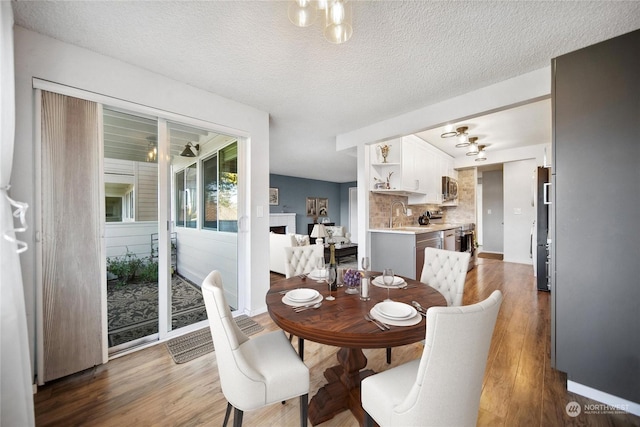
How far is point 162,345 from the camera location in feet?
7.31

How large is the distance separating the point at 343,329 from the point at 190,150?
265 cm

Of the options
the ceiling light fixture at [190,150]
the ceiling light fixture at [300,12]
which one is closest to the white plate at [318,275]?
the ceiling light fixture at [300,12]

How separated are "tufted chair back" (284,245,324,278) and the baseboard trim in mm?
2058

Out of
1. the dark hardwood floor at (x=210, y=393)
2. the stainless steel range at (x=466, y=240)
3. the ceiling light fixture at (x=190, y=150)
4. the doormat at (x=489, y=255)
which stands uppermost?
the ceiling light fixture at (x=190, y=150)

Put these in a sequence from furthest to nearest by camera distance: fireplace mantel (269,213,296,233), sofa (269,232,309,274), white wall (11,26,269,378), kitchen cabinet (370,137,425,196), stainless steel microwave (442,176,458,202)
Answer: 1. fireplace mantel (269,213,296,233)
2. stainless steel microwave (442,176,458,202)
3. sofa (269,232,309,274)
4. kitchen cabinet (370,137,425,196)
5. white wall (11,26,269,378)

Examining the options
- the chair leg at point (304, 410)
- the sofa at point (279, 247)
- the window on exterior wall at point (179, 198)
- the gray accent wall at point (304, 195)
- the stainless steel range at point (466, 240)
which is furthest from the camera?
the gray accent wall at point (304, 195)

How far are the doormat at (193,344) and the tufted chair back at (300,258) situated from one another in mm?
779

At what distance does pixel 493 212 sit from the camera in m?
6.68

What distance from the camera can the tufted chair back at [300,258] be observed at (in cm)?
233

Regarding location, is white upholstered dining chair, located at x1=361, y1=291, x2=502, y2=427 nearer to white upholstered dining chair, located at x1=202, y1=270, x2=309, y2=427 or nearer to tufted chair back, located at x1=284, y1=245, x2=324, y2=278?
white upholstered dining chair, located at x1=202, y1=270, x2=309, y2=427

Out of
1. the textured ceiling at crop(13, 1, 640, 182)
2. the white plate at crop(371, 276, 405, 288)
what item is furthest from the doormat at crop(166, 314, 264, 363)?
the textured ceiling at crop(13, 1, 640, 182)

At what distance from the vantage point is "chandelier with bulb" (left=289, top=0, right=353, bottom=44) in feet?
4.12

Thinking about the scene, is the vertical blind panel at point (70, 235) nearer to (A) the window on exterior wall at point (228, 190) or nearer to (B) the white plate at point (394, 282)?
(A) the window on exterior wall at point (228, 190)

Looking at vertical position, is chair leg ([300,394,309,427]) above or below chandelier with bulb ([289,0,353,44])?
below
